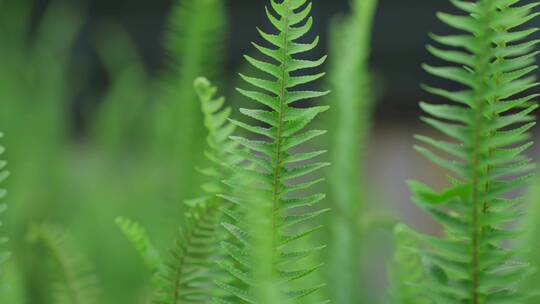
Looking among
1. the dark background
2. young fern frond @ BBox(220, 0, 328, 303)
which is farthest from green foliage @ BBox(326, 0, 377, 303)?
the dark background

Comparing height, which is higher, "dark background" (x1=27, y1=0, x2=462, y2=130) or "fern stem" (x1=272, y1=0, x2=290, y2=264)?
"dark background" (x1=27, y1=0, x2=462, y2=130)

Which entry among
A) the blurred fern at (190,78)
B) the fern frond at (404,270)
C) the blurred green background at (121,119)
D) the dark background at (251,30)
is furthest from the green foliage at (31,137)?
the dark background at (251,30)

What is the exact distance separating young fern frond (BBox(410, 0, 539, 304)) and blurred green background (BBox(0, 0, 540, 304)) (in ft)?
0.53

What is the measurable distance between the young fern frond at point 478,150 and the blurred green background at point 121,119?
162mm

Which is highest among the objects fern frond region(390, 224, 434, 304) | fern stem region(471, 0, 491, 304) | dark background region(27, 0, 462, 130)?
dark background region(27, 0, 462, 130)

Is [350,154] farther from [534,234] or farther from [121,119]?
[121,119]

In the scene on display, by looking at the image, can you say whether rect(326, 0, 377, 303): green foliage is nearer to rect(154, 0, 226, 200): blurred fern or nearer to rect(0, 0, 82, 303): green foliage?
rect(154, 0, 226, 200): blurred fern

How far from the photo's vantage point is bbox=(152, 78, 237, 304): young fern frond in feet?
0.69

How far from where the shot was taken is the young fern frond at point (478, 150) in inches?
6.7

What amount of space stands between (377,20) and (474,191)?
3.63 ft

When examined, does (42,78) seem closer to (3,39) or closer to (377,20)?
(3,39)

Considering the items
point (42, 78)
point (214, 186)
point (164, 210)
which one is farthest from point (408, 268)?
point (42, 78)

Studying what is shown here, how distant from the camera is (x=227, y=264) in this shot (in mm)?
189

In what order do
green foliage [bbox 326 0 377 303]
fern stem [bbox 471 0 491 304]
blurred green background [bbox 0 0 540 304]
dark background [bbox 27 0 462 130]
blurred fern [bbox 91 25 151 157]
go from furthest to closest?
dark background [bbox 27 0 462 130], blurred fern [bbox 91 25 151 157], blurred green background [bbox 0 0 540 304], green foliage [bbox 326 0 377 303], fern stem [bbox 471 0 491 304]
